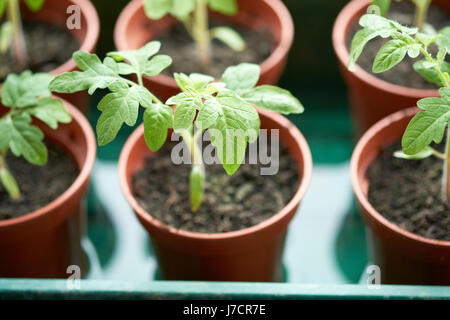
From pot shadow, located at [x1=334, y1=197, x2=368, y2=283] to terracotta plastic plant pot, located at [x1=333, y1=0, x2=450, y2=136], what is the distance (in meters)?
0.22

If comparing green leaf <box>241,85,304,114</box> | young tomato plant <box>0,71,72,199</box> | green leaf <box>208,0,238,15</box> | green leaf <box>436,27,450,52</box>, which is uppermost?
green leaf <box>436,27,450,52</box>

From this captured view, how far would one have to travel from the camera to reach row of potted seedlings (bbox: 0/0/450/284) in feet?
3.32

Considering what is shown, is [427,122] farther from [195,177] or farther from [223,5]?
[223,5]

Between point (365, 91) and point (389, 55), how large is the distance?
0.46 m

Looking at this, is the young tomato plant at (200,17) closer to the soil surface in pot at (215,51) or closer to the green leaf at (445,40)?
the soil surface in pot at (215,51)

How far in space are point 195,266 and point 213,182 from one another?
0.20m

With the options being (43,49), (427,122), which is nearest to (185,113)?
(427,122)

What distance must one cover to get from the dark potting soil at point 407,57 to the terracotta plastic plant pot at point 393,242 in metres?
0.22

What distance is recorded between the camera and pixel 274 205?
1.30m

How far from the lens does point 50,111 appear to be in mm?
1208

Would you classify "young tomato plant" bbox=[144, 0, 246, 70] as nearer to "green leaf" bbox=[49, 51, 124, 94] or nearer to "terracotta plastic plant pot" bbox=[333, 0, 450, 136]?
"terracotta plastic plant pot" bbox=[333, 0, 450, 136]

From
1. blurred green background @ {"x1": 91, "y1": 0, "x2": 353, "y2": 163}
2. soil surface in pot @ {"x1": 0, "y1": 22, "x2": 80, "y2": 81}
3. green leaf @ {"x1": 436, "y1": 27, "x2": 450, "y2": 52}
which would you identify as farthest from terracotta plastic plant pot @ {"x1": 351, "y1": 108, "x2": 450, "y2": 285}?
soil surface in pot @ {"x1": 0, "y1": 22, "x2": 80, "y2": 81}
